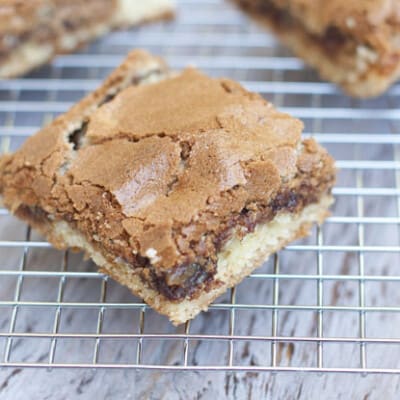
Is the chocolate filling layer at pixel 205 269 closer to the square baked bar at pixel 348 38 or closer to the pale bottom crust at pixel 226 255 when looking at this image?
the pale bottom crust at pixel 226 255

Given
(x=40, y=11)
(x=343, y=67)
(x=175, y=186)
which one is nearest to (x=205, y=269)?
(x=175, y=186)

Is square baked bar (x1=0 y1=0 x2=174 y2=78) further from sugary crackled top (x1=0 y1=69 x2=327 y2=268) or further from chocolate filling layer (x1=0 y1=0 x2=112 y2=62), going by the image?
sugary crackled top (x1=0 y1=69 x2=327 y2=268)

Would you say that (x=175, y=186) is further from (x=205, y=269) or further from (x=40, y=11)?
(x=40, y=11)

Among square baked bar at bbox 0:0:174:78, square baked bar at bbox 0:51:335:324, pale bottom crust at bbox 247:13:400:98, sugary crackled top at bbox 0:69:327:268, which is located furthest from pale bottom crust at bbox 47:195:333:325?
square baked bar at bbox 0:0:174:78

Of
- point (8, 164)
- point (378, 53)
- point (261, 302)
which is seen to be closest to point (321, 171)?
point (261, 302)

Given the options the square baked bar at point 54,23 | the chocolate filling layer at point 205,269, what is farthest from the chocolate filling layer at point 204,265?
the square baked bar at point 54,23

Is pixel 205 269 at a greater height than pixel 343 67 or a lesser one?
greater

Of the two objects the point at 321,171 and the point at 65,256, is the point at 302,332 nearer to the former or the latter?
the point at 321,171
